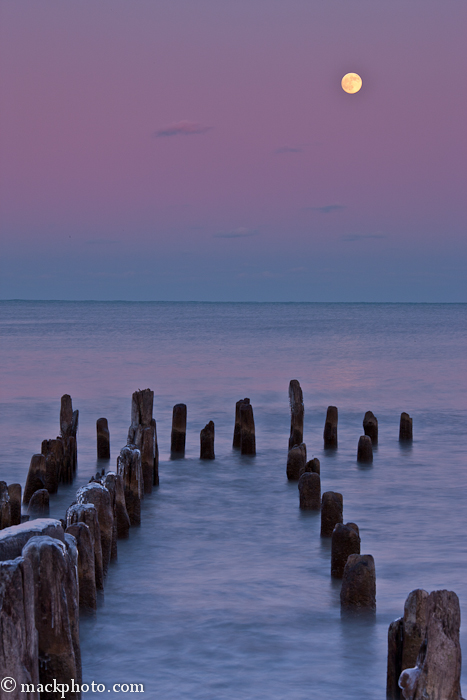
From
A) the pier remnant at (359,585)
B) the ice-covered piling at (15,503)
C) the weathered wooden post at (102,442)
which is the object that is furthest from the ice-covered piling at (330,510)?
the weathered wooden post at (102,442)

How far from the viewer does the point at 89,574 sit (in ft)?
22.6

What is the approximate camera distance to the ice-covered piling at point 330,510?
9.39m

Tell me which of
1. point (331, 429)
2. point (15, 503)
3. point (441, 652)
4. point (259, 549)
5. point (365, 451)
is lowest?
point (259, 549)

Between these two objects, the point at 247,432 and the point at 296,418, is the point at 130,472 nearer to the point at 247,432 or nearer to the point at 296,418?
the point at 247,432

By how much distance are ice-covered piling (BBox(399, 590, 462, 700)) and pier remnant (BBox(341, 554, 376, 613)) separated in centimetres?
254

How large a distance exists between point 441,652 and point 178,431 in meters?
11.3

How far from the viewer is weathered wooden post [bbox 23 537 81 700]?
489 cm

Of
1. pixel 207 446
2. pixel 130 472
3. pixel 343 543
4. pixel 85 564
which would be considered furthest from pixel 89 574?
pixel 207 446

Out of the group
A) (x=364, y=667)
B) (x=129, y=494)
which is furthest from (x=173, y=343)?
(x=364, y=667)

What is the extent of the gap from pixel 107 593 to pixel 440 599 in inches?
183

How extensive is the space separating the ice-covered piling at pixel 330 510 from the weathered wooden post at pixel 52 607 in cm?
482

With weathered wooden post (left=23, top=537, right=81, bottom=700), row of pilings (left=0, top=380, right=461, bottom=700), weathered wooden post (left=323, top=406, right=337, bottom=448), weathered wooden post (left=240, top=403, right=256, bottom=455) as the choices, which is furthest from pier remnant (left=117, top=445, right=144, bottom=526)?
weathered wooden post (left=323, top=406, right=337, bottom=448)

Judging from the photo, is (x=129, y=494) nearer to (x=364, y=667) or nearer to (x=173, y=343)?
(x=364, y=667)

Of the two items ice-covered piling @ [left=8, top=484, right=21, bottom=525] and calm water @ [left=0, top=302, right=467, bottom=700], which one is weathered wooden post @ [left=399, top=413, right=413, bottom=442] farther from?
ice-covered piling @ [left=8, top=484, right=21, bottom=525]
